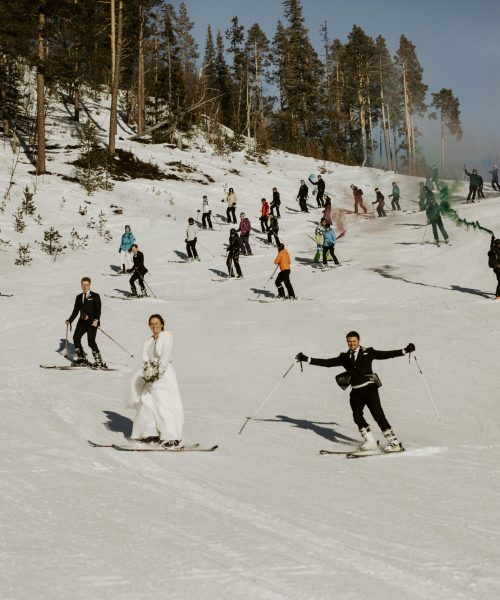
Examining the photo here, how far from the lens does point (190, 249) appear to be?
2542cm

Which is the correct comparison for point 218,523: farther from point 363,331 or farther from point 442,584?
point 363,331

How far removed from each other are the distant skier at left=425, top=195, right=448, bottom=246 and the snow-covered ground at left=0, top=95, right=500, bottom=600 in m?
0.83

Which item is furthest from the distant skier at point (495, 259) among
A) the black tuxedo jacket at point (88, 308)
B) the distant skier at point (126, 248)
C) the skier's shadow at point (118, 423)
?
the skier's shadow at point (118, 423)

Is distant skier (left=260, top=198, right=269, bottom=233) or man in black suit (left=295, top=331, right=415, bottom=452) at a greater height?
distant skier (left=260, top=198, right=269, bottom=233)

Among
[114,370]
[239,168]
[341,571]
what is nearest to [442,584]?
[341,571]

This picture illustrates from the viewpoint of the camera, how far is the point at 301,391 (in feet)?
39.0

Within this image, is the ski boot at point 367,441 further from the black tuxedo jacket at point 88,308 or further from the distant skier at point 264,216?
the distant skier at point 264,216

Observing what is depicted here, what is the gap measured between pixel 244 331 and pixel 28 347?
537cm

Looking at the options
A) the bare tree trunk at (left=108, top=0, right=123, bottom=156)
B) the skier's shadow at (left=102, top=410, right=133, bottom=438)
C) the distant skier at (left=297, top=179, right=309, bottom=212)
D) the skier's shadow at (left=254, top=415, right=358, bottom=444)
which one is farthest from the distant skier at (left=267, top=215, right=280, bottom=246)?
the skier's shadow at (left=102, top=410, right=133, bottom=438)

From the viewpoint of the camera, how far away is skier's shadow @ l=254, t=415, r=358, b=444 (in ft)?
29.3

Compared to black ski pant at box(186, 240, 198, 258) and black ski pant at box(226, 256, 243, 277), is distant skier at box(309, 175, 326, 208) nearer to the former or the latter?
black ski pant at box(186, 240, 198, 258)

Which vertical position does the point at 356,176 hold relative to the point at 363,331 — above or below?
above

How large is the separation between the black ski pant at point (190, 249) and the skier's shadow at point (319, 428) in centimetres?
1529

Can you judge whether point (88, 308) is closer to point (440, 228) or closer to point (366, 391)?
point (366, 391)
